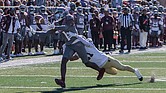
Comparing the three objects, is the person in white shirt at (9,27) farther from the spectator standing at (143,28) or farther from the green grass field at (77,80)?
the spectator standing at (143,28)

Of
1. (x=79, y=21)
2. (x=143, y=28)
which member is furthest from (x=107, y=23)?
(x=143, y=28)

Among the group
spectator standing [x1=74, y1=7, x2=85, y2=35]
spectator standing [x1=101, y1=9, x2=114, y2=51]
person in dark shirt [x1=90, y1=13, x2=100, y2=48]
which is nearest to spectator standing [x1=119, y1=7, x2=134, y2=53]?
spectator standing [x1=101, y1=9, x2=114, y2=51]

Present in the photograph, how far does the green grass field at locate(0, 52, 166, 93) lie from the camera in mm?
14953

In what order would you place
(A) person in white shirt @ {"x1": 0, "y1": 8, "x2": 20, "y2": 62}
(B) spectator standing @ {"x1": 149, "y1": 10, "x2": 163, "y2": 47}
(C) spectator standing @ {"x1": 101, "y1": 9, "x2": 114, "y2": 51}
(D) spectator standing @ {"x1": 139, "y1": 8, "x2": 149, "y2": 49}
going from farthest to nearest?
(B) spectator standing @ {"x1": 149, "y1": 10, "x2": 163, "y2": 47} < (D) spectator standing @ {"x1": 139, "y1": 8, "x2": 149, "y2": 49} < (C) spectator standing @ {"x1": 101, "y1": 9, "x2": 114, "y2": 51} < (A) person in white shirt @ {"x1": 0, "y1": 8, "x2": 20, "y2": 62}

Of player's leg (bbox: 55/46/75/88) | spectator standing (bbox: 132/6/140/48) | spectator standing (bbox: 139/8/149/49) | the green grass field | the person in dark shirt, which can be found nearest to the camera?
the green grass field

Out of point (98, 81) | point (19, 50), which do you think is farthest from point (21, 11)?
point (98, 81)

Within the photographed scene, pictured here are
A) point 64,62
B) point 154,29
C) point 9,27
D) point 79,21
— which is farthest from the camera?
point 154,29

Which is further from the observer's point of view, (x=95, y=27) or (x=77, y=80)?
(x=95, y=27)

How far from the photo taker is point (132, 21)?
1128 inches

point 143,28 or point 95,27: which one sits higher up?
point 95,27

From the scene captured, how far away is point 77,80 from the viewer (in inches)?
667

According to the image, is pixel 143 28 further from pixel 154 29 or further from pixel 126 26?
pixel 126 26

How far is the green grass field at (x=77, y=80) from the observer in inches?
589

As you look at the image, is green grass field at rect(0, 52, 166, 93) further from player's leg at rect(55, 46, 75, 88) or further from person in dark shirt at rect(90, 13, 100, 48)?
person in dark shirt at rect(90, 13, 100, 48)
